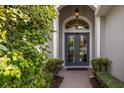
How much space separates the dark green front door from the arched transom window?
1.51 feet

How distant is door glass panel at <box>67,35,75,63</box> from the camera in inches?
742

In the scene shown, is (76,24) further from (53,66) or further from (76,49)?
(53,66)

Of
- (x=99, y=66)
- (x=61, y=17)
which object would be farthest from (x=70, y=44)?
(x=99, y=66)

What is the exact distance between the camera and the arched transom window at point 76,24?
1847 cm

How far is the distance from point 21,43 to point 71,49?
15.8 meters

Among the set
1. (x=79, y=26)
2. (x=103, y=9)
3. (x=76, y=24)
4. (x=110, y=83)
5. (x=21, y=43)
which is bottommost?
(x=110, y=83)

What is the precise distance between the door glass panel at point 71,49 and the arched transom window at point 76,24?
66 centimetres

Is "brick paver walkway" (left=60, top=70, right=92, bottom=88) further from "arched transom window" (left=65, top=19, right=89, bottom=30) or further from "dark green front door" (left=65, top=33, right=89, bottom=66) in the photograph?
"arched transom window" (left=65, top=19, right=89, bottom=30)

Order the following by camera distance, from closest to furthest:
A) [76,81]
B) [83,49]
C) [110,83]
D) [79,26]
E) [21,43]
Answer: [21,43] → [110,83] → [76,81] → [79,26] → [83,49]

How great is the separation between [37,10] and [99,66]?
9.36 meters

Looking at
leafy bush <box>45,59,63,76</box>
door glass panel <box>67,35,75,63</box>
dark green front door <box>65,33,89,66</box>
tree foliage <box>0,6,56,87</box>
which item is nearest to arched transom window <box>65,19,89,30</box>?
dark green front door <box>65,33,89,66</box>

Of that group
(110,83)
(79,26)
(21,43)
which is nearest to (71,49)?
(79,26)

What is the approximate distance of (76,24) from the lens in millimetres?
18391
